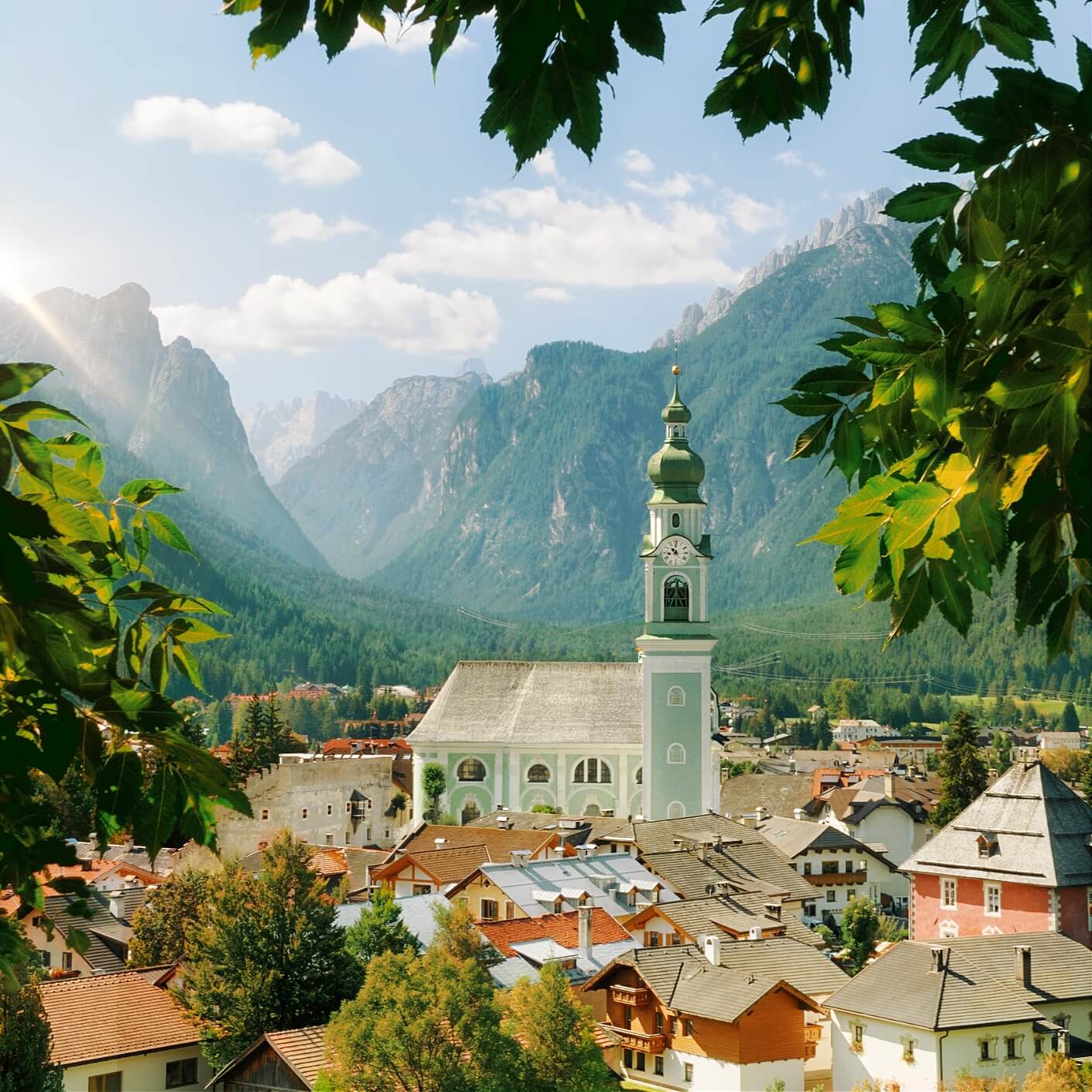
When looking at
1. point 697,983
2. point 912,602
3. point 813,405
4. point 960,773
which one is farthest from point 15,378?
point 960,773

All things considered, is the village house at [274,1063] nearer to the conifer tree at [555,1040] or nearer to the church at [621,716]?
the conifer tree at [555,1040]

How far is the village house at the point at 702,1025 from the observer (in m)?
27.3

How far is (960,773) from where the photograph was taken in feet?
176

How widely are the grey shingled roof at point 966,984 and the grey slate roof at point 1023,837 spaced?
5742 mm

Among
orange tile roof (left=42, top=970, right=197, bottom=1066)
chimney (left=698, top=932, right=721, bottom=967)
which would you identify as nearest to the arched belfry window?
chimney (left=698, top=932, right=721, bottom=967)

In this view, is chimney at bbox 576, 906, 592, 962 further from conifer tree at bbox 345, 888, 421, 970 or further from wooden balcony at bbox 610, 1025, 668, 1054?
conifer tree at bbox 345, 888, 421, 970

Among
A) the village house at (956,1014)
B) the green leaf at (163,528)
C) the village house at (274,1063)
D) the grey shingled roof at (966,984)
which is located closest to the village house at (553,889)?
the grey shingled roof at (966,984)

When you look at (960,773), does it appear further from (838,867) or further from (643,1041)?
(643,1041)

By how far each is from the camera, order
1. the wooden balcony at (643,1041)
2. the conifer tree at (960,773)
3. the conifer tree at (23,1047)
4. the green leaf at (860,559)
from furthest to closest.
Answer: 1. the conifer tree at (960,773)
2. the wooden balcony at (643,1041)
3. the conifer tree at (23,1047)
4. the green leaf at (860,559)

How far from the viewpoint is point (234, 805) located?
244 centimetres

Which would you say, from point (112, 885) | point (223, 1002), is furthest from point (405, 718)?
point (223, 1002)

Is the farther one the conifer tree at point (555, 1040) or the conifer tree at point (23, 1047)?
the conifer tree at point (555, 1040)

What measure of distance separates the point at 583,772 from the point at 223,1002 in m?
30.6

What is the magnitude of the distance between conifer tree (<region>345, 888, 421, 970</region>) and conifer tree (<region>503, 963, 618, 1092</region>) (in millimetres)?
3876
